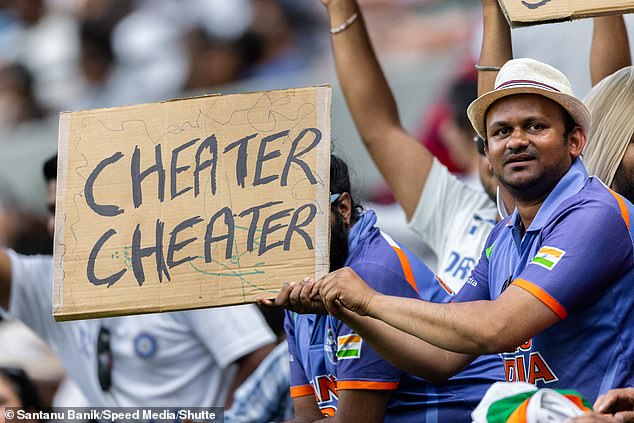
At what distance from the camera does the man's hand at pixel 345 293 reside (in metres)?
3.01

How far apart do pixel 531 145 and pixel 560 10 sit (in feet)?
1.36

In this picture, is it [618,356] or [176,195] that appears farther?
[176,195]

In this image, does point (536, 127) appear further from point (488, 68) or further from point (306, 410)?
point (306, 410)

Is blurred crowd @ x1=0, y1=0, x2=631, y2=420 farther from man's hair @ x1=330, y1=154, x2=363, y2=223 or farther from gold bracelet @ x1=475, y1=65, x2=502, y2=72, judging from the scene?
man's hair @ x1=330, y1=154, x2=363, y2=223

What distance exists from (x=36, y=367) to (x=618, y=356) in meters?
3.97

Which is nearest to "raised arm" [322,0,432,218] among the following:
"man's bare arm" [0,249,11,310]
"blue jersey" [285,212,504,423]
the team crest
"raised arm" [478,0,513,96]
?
"raised arm" [478,0,513,96]

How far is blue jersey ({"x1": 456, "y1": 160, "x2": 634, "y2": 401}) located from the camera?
114 inches

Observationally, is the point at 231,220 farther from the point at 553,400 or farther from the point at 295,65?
the point at 295,65

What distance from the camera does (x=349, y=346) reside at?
3418mm

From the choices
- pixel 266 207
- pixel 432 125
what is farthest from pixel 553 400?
pixel 432 125

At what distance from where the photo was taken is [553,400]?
263 cm

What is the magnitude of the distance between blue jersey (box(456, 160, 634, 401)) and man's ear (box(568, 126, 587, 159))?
30mm

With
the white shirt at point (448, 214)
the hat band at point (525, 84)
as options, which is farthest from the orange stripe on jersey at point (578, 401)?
the white shirt at point (448, 214)

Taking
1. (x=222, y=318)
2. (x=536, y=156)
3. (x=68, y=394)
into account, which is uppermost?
(x=536, y=156)
